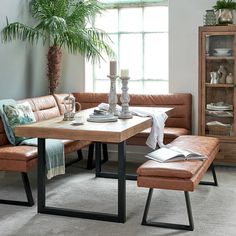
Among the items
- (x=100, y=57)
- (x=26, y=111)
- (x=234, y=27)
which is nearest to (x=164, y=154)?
(x=26, y=111)

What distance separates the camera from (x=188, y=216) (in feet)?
11.3

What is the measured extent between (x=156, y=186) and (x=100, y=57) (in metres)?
2.92

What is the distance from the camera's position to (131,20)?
6.04 meters

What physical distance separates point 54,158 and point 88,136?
83 centimetres

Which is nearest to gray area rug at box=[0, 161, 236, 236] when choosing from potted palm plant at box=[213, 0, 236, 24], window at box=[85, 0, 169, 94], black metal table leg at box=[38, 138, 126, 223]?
black metal table leg at box=[38, 138, 126, 223]

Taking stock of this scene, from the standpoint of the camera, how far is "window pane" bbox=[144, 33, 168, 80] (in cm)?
595

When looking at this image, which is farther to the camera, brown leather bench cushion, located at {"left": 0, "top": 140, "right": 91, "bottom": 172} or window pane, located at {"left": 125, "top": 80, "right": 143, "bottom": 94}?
window pane, located at {"left": 125, "top": 80, "right": 143, "bottom": 94}

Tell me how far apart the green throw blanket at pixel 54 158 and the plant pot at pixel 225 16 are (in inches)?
88.4

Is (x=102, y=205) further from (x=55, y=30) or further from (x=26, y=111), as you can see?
(x=55, y=30)

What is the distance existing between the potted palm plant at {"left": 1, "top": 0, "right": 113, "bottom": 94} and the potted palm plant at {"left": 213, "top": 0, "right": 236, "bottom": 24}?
53.3 inches

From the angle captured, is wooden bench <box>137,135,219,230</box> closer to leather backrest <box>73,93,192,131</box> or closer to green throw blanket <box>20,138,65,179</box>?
green throw blanket <box>20,138,65,179</box>

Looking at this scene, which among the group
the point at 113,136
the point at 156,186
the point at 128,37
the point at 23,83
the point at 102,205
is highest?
the point at 128,37

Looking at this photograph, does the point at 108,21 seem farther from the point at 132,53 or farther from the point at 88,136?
the point at 88,136

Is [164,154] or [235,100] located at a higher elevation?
[235,100]
